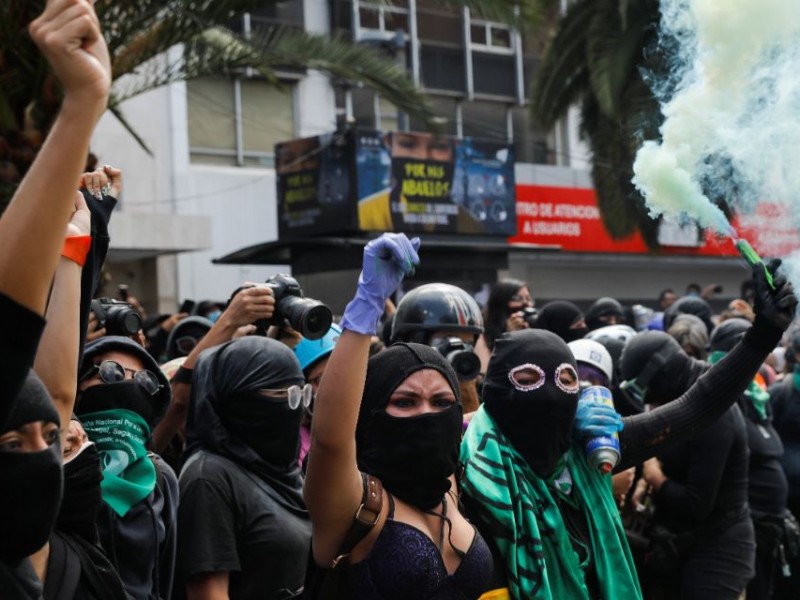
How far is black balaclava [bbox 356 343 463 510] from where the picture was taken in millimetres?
3234

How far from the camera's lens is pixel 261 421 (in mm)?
3969

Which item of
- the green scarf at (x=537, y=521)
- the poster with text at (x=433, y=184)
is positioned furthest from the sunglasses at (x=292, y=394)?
the poster with text at (x=433, y=184)

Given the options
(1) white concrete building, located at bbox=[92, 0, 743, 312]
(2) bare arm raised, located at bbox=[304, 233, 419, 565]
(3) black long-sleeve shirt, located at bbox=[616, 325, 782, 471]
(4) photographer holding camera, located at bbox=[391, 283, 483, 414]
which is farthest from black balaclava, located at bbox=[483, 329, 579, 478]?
(1) white concrete building, located at bbox=[92, 0, 743, 312]

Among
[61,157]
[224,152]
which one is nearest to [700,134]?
[61,157]

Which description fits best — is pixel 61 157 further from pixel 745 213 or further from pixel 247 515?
pixel 745 213

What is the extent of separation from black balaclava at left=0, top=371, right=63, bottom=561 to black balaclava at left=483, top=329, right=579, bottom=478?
1.83 metres

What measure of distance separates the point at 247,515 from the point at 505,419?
0.88 meters

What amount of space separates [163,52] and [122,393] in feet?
22.7

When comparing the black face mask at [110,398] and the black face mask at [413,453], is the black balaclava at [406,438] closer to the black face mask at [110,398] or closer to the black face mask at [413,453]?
the black face mask at [413,453]

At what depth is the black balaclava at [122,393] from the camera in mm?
3652

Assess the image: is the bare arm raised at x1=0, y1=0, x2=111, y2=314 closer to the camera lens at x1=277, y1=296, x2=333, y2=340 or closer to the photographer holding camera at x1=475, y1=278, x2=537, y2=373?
the camera lens at x1=277, y1=296, x2=333, y2=340

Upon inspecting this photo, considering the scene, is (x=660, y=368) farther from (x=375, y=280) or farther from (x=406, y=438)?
(x=375, y=280)

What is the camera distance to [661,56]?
16.5 feet

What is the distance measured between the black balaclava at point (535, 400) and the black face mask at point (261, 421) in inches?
26.6
